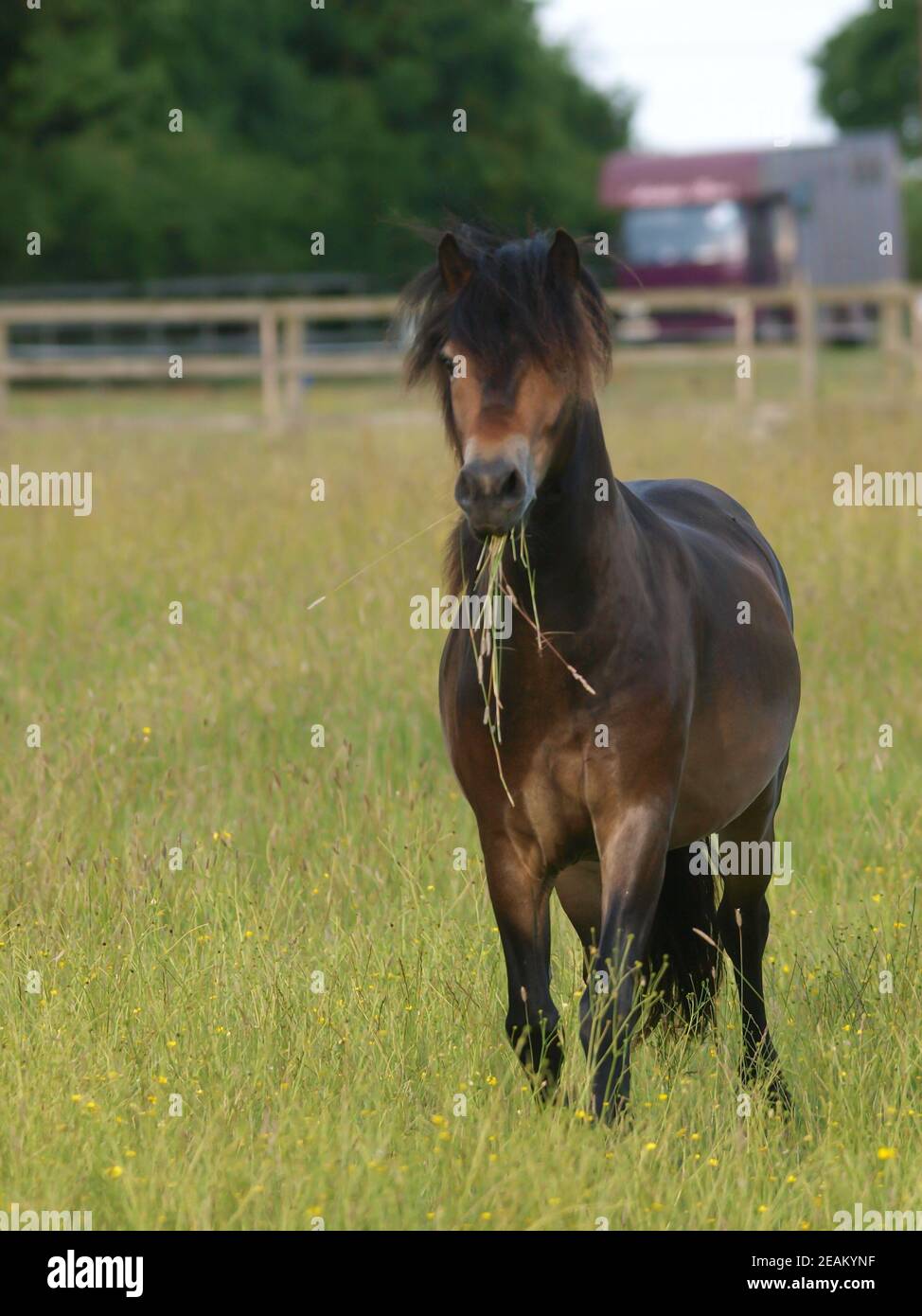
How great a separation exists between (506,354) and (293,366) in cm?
1514

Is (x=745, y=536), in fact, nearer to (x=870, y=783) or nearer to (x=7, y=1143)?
(x=870, y=783)

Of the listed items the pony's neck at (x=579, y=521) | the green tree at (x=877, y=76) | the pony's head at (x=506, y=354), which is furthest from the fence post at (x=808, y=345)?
the green tree at (x=877, y=76)

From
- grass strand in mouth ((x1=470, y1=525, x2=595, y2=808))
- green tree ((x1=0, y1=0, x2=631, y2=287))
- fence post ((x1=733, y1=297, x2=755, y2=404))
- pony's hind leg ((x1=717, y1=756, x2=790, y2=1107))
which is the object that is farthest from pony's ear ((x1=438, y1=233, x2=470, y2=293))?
green tree ((x1=0, y1=0, x2=631, y2=287))

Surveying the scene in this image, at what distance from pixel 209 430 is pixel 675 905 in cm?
1426

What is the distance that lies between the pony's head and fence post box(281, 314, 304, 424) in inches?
563

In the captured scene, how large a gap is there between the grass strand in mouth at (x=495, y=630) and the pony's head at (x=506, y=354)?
0.19 metres

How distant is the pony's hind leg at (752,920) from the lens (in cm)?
447

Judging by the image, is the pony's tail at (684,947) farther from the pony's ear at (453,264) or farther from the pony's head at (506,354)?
the pony's ear at (453,264)

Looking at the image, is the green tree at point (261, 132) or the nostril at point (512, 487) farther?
the green tree at point (261, 132)

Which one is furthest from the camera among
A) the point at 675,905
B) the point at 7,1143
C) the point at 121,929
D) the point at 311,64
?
the point at 311,64

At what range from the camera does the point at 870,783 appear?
6305 mm

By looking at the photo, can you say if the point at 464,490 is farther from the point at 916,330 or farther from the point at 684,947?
the point at 916,330

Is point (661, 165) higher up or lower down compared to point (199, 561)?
higher up
